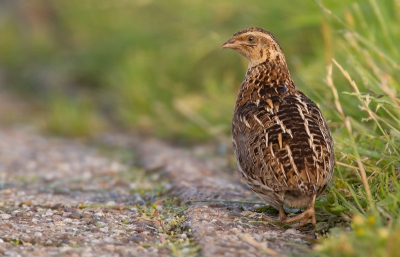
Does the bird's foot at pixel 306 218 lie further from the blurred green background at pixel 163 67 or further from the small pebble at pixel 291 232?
the blurred green background at pixel 163 67

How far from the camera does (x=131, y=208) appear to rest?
5.08 meters

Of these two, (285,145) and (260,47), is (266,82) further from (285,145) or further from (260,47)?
(285,145)

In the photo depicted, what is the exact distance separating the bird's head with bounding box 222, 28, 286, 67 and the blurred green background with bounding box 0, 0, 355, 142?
59 cm

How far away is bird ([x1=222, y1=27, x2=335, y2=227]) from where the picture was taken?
4.02 meters

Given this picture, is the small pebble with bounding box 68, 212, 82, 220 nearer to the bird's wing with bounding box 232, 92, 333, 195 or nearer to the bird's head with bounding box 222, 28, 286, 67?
the bird's wing with bounding box 232, 92, 333, 195

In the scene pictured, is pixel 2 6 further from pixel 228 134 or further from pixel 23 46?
pixel 228 134

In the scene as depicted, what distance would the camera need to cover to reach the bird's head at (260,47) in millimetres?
5293

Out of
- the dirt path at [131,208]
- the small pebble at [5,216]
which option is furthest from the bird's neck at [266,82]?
the small pebble at [5,216]

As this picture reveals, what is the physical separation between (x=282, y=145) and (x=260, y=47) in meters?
1.44

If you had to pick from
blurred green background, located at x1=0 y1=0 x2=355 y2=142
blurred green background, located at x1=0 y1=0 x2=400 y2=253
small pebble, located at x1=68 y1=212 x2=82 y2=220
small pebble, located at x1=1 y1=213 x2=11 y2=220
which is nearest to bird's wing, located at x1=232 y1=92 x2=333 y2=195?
blurred green background, located at x1=0 y1=0 x2=400 y2=253

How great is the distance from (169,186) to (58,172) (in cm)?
175

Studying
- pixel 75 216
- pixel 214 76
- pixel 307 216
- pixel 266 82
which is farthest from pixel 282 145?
pixel 214 76

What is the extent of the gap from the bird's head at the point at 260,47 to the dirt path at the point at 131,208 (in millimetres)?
1143

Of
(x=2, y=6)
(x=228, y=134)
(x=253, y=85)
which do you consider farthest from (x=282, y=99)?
(x=2, y=6)
